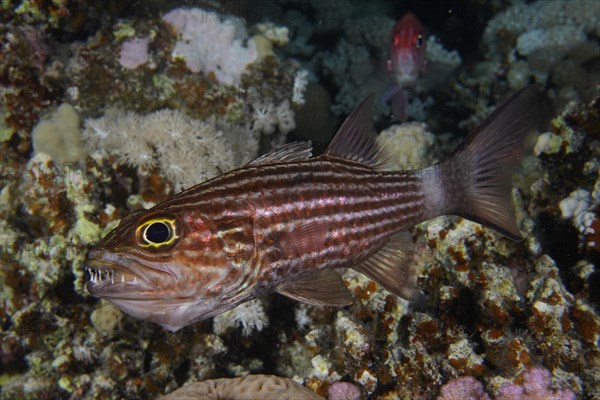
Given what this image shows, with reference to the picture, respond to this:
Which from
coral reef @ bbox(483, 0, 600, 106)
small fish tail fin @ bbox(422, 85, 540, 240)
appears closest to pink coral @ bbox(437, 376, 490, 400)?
small fish tail fin @ bbox(422, 85, 540, 240)

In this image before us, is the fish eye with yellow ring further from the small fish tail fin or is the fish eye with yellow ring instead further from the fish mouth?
the small fish tail fin

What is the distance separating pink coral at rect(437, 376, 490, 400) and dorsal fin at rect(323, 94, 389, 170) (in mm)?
1752

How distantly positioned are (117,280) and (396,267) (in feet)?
6.78

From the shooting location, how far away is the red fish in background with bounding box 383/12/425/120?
6254 millimetres

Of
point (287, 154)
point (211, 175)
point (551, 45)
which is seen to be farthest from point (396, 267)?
point (551, 45)

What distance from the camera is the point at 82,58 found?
5.86 m

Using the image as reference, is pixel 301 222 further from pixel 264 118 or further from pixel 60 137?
pixel 60 137

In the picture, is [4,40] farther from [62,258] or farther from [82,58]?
[62,258]

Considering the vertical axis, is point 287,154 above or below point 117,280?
above

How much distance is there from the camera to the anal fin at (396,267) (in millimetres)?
3320

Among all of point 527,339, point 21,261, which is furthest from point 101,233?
point 527,339

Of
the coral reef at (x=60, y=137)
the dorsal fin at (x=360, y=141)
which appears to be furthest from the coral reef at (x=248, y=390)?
the coral reef at (x=60, y=137)

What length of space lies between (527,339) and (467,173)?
1.36 m

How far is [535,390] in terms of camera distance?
301 cm
